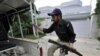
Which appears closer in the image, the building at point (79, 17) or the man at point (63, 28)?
the man at point (63, 28)

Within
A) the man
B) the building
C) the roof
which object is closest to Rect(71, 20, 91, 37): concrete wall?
the building

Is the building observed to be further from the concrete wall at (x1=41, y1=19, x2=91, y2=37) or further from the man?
the man

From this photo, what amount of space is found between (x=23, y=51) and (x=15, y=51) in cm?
25

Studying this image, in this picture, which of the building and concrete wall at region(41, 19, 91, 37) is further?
the building

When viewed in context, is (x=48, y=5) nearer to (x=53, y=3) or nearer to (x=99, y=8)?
(x=53, y=3)

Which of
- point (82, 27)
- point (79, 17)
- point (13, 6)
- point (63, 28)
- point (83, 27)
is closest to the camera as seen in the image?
point (63, 28)

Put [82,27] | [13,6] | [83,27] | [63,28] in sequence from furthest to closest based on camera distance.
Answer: [82,27] < [83,27] < [13,6] < [63,28]

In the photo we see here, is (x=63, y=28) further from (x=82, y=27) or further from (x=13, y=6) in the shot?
(x=82, y=27)

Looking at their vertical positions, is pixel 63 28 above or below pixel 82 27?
above

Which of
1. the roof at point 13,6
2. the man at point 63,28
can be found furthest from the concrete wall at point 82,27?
the man at point 63,28

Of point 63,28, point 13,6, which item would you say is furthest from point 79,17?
point 63,28

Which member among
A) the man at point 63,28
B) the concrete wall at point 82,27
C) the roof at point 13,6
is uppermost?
the roof at point 13,6

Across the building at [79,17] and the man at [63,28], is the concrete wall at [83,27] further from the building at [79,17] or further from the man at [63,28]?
the man at [63,28]

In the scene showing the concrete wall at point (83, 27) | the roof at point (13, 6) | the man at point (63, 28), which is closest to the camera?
the man at point (63, 28)
